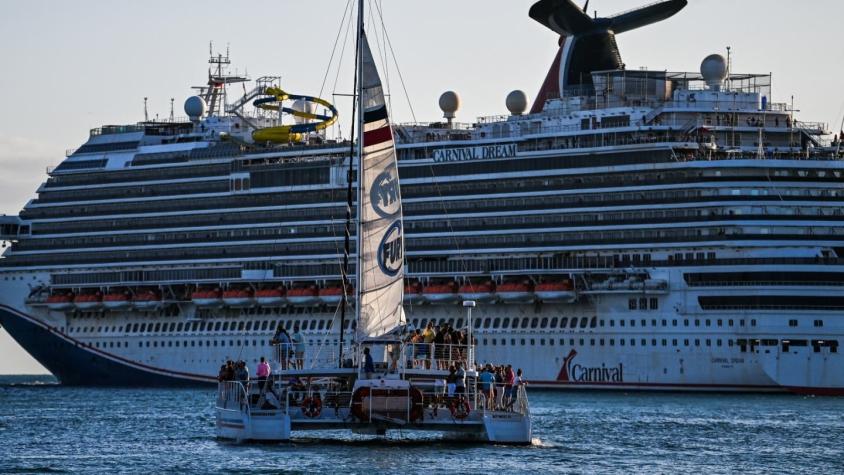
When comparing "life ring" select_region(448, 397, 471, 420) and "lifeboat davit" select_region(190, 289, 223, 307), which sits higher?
"lifeboat davit" select_region(190, 289, 223, 307)

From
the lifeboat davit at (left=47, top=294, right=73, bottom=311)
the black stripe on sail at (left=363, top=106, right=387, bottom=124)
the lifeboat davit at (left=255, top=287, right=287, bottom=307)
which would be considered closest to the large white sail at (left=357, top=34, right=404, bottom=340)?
the black stripe on sail at (left=363, top=106, right=387, bottom=124)

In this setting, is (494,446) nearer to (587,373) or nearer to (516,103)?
(587,373)

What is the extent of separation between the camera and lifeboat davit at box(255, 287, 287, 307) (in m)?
108

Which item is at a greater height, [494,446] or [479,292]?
[479,292]

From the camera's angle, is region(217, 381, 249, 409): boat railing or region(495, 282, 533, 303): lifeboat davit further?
region(495, 282, 533, 303): lifeboat davit

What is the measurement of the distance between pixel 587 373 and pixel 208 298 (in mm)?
24790

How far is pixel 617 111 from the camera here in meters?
103

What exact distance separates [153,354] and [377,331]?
58.6 meters

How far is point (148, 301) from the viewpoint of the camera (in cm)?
11344

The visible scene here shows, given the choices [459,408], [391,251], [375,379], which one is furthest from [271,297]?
[459,408]

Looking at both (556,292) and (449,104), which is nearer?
(556,292)

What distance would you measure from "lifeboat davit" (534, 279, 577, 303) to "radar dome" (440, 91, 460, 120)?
53.7ft

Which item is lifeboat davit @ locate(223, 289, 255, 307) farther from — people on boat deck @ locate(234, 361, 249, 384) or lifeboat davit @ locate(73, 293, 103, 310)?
people on boat deck @ locate(234, 361, 249, 384)

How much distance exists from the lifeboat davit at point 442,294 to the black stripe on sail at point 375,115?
46.2 metres
